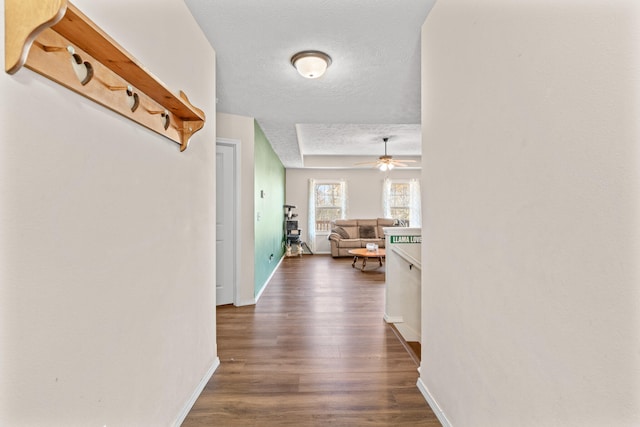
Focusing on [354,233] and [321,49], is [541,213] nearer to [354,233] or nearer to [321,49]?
[321,49]

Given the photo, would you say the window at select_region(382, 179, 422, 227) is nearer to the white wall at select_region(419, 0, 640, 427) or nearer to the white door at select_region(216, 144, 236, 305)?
the white door at select_region(216, 144, 236, 305)

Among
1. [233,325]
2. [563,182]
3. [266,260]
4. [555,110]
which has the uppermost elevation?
[555,110]

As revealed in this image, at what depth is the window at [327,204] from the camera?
801 cm

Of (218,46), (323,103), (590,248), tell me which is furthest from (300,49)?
(590,248)

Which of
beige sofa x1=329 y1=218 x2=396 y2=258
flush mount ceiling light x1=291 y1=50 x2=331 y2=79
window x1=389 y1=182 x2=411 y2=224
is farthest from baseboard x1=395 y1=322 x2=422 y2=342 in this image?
window x1=389 y1=182 x2=411 y2=224

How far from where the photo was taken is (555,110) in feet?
2.60

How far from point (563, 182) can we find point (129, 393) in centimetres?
164

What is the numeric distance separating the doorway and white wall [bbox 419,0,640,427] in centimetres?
261

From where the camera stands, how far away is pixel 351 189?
26.2ft

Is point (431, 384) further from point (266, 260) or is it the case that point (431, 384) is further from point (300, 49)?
point (266, 260)

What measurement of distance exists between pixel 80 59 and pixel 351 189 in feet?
24.0

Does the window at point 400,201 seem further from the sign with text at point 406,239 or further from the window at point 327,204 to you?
the sign with text at point 406,239

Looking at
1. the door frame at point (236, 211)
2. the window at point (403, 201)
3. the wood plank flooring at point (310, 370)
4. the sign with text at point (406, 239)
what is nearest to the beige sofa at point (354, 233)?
the window at point (403, 201)

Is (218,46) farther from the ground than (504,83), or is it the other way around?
(218,46)
